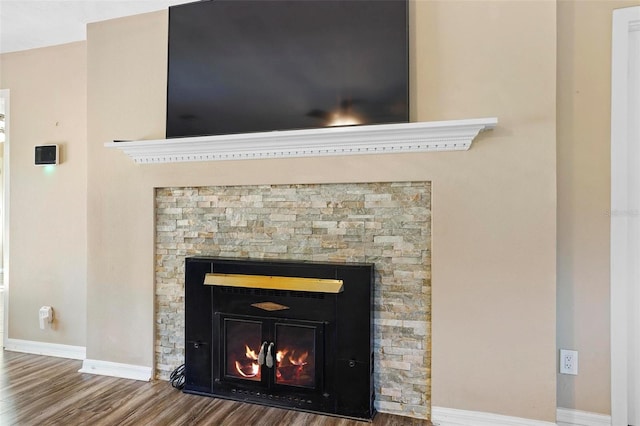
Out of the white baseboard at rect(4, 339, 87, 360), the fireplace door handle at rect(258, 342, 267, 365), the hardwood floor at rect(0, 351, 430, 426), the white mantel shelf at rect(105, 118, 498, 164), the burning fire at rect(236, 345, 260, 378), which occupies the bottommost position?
the hardwood floor at rect(0, 351, 430, 426)

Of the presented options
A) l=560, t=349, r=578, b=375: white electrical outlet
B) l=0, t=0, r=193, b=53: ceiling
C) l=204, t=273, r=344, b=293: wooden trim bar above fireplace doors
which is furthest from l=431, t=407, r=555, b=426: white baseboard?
l=0, t=0, r=193, b=53: ceiling

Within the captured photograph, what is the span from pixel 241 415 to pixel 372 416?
2.38 ft

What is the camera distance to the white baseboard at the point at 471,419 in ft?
6.69

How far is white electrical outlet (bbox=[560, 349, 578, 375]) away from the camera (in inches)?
83.4

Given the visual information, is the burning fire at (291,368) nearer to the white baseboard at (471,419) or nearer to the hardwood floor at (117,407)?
the hardwood floor at (117,407)

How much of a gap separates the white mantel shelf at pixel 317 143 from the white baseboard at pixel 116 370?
140 cm

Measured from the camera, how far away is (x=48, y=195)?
325 cm

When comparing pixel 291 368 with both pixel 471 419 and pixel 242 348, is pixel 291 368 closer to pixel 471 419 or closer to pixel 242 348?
pixel 242 348

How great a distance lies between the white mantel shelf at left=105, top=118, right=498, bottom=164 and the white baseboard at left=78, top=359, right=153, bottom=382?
55.0 inches

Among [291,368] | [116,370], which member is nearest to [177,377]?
[116,370]

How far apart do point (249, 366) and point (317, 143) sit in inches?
54.6

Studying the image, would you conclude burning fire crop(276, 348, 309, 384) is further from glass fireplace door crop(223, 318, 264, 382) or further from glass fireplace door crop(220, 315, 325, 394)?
glass fireplace door crop(223, 318, 264, 382)

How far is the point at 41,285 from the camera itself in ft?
10.7

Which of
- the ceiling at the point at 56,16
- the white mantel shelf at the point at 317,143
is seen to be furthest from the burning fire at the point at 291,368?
the ceiling at the point at 56,16
